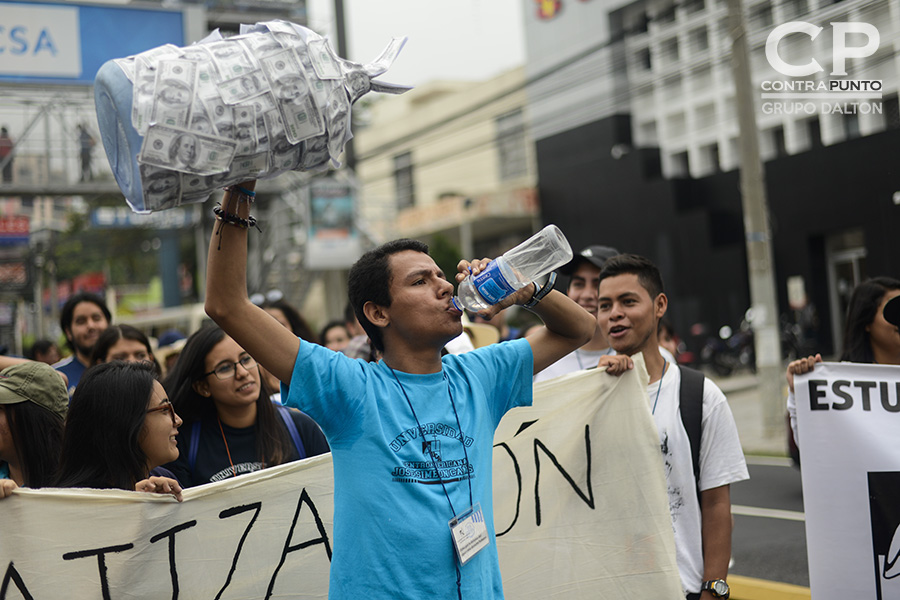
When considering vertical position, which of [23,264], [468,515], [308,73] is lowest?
[468,515]

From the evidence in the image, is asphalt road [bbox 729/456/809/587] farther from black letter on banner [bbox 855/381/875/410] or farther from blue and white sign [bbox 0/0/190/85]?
blue and white sign [bbox 0/0/190/85]

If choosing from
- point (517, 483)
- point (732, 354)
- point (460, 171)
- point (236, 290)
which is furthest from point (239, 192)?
point (460, 171)

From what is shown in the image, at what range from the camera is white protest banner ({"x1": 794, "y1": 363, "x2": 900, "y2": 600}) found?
10.9ft

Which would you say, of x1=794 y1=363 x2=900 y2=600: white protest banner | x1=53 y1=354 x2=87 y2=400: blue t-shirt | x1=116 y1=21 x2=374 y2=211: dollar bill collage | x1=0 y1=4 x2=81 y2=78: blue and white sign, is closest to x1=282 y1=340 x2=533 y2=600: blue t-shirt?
x1=116 y1=21 x2=374 y2=211: dollar bill collage

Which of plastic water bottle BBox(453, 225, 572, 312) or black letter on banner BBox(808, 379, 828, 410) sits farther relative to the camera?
black letter on banner BBox(808, 379, 828, 410)

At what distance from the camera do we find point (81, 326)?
19.7 feet

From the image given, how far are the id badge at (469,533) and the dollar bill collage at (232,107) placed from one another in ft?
3.10

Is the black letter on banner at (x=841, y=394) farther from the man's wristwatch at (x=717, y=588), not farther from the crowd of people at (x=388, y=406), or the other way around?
the man's wristwatch at (x=717, y=588)

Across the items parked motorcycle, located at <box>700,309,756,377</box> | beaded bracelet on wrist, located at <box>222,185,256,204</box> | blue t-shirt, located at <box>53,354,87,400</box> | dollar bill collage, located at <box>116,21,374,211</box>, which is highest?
dollar bill collage, located at <box>116,21,374,211</box>

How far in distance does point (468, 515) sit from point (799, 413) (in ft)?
6.04

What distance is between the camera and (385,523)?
2.18 metres

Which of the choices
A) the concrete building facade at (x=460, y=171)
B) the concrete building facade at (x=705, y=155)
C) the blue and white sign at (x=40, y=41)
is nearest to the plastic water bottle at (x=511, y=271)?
the blue and white sign at (x=40, y=41)

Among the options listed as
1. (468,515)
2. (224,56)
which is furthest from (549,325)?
(224,56)

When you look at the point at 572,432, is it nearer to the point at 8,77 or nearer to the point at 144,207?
the point at 144,207
